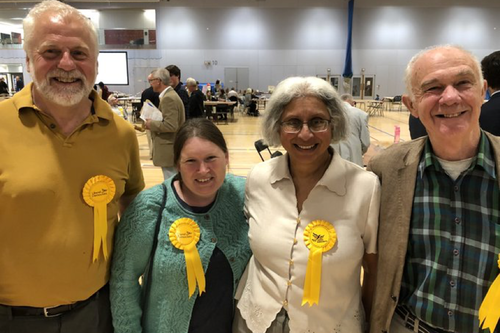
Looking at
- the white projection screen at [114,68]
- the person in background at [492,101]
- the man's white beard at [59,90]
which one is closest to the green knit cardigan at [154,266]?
the man's white beard at [59,90]

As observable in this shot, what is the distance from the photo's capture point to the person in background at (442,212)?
139 centimetres

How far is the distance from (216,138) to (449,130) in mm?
950

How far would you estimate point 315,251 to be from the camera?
1588 millimetres

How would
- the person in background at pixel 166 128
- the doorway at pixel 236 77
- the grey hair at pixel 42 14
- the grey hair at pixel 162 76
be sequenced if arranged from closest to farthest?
the grey hair at pixel 42 14 → the person in background at pixel 166 128 → the grey hair at pixel 162 76 → the doorway at pixel 236 77

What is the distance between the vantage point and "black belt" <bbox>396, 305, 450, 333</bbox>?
1.47 meters

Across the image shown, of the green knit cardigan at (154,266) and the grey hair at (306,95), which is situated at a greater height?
the grey hair at (306,95)

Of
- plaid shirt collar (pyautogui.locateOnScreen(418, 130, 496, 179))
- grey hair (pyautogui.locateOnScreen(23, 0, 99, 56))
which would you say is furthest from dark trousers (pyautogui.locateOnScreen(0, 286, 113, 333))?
plaid shirt collar (pyautogui.locateOnScreen(418, 130, 496, 179))

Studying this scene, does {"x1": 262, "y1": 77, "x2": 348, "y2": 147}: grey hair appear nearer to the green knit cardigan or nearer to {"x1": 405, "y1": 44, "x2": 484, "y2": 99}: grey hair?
{"x1": 405, "y1": 44, "x2": 484, "y2": 99}: grey hair

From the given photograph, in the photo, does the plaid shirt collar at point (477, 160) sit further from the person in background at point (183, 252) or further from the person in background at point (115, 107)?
the person in background at point (115, 107)

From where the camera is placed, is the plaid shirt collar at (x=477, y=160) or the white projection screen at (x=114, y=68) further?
the white projection screen at (x=114, y=68)

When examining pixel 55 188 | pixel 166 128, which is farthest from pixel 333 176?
pixel 166 128

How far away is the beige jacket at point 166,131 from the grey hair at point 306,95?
129 inches

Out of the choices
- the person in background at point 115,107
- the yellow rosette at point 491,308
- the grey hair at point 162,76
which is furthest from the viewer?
the person in background at point 115,107

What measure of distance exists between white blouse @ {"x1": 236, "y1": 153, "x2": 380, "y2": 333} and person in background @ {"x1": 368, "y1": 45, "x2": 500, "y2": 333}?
97mm
